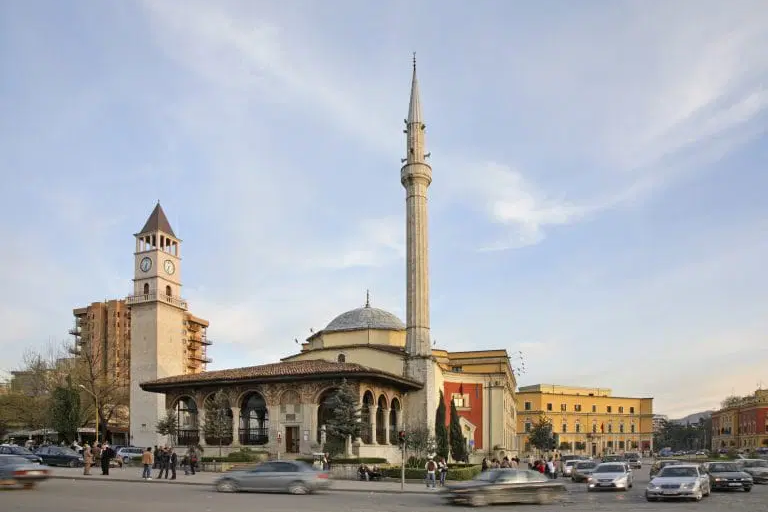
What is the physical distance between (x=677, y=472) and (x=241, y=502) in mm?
13287

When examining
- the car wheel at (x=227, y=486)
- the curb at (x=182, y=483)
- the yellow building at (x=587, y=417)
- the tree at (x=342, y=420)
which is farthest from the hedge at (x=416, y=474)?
the yellow building at (x=587, y=417)

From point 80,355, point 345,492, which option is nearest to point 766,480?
point 345,492

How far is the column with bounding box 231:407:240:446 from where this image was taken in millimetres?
42312

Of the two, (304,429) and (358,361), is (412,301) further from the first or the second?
(304,429)

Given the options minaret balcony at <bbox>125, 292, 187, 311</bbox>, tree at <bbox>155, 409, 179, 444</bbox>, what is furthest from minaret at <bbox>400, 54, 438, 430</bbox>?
minaret balcony at <bbox>125, 292, 187, 311</bbox>

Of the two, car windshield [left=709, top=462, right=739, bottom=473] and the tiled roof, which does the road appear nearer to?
car windshield [left=709, top=462, right=739, bottom=473]

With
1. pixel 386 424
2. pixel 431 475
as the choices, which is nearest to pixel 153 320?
pixel 386 424

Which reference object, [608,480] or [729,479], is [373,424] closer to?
[608,480]

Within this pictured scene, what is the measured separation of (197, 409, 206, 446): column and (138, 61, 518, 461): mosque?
0.07 meters

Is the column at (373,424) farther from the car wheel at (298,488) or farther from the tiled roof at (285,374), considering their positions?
the car wheel at (298,488)

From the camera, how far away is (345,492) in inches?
1011

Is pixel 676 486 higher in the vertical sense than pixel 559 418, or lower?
higher

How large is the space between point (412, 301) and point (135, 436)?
30.1 meters

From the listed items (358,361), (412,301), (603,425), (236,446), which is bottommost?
(603,425)
